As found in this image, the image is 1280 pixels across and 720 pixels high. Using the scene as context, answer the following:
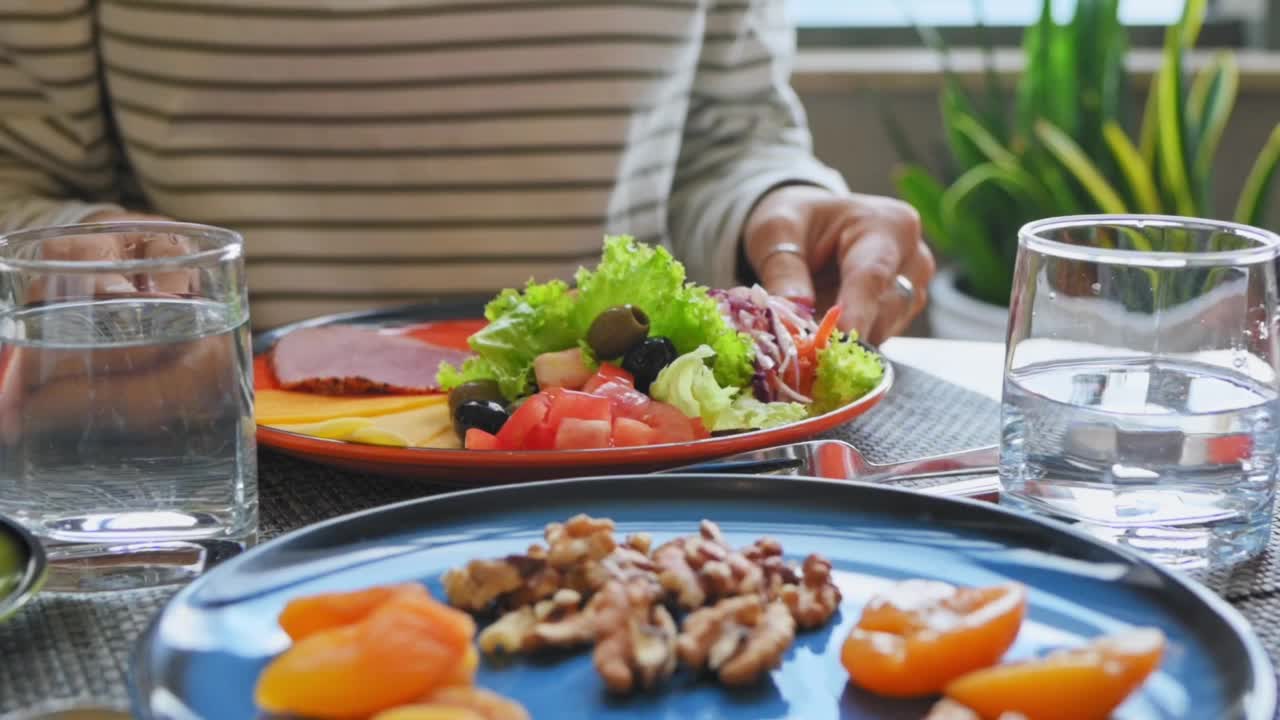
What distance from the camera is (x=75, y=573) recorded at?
782 mm

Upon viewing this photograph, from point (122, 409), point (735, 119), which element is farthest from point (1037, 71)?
point (122, 409)

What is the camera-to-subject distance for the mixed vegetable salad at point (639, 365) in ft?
3.28

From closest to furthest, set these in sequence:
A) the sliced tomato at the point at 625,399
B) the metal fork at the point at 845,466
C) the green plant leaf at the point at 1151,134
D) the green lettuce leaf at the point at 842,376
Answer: the metal fork at the point at 845,466 → the sliced tomato at the point at 625,399 → the green lettuce leaf at the point at 842,376 → the green plant leaf at the point at 1151,134

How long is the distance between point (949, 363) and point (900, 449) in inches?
12.0

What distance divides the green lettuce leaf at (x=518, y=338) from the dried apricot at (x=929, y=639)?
0.53m

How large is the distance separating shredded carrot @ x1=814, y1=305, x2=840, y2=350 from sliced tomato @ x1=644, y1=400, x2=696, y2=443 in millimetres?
229

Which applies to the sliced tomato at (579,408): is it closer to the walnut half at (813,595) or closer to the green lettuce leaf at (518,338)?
the green lettuce leaf at (518,338)

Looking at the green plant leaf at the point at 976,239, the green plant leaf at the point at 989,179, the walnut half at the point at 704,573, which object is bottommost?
the green plant leaf at the point at 976,239

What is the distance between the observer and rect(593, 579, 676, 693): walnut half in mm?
607

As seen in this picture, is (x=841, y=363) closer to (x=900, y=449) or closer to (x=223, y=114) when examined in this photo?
(x=900, y=449)

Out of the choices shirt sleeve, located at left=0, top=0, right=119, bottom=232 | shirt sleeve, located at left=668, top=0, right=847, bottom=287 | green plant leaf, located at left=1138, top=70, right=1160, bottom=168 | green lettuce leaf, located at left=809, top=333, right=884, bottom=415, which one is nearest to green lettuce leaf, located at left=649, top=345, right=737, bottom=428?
green lettuce leaf, located at left=809, top=333, right=884, bottom=415

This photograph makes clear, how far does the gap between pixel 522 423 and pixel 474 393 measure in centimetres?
9

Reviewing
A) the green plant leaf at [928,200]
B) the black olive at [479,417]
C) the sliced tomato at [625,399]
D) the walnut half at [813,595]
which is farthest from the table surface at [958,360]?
the green plant leaf at [928,200]

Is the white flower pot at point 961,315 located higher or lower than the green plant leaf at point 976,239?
lower
